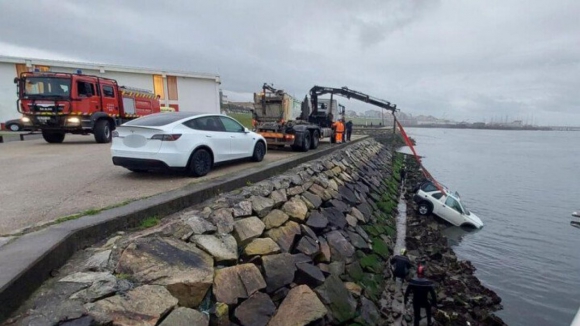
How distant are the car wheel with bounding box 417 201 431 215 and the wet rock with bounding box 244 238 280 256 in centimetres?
1045

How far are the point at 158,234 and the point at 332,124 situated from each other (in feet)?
49.4

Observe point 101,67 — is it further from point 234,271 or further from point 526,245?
point 526,245

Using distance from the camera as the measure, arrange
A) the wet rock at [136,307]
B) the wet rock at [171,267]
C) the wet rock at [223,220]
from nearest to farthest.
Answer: the wet rock at [136,307] < the wet rock at [171,267] < the wet rock at [223,220]

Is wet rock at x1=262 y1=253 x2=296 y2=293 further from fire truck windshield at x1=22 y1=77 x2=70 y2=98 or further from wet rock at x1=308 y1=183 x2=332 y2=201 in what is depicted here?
fire truck windshield at x1=22 y1=77 x2=70 y2=98

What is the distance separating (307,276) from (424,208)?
410 inches

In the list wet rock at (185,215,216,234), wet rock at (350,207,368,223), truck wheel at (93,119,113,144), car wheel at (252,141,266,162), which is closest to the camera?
wet rock at (185,215,216,234)

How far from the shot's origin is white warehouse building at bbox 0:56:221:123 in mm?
20156

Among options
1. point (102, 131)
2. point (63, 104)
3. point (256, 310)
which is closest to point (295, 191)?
point (256, 310)

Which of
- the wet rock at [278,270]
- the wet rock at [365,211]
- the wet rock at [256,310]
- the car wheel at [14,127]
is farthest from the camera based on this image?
the car wheel at [14,127]

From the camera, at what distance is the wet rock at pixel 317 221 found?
690cm

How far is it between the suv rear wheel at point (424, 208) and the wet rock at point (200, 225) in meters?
11.5

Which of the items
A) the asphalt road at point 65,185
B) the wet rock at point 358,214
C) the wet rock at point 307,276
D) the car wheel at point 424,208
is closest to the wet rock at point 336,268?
the wet rock at point 307,276

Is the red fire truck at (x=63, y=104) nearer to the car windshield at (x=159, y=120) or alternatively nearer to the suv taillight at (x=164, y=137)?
the car windshield at (x=159, y=120)

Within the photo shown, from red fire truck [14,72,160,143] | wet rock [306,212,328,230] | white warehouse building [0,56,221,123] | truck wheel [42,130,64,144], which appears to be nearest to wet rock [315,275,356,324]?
wet rock [306,212,328,230]
